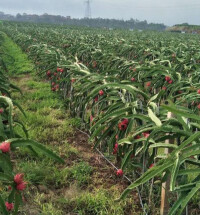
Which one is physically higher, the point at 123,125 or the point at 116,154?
the point at 123,125

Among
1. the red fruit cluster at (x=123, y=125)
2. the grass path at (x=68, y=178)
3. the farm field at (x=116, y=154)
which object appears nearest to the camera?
the farm field at (x=116, y=154)

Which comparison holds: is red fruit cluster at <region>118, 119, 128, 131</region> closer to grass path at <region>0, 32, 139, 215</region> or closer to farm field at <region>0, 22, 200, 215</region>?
farm field at <region>0, 22, 200, 215</region>

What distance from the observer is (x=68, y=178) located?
2.78m

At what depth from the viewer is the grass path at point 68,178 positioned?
2346 millimetres

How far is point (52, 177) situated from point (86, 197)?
17.7 inches

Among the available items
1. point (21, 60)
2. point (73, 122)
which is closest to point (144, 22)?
point (21, 60)

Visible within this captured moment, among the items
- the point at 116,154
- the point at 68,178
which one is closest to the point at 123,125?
the point at 116,154

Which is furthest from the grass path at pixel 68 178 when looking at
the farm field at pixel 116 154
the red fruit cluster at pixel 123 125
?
the red fruit cluster at pixel 123 125

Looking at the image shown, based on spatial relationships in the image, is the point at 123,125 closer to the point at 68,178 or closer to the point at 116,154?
the point at 116,154

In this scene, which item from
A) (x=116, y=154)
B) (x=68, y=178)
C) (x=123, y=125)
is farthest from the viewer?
(x=68, y=178)

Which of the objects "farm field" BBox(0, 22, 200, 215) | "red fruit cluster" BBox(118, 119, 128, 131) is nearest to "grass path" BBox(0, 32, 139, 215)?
"farm field" BBox(0, 22, 200, 215)

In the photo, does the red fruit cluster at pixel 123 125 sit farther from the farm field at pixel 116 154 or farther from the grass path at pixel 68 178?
the grass path at pixel 68 178

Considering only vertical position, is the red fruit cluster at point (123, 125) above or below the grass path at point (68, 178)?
above

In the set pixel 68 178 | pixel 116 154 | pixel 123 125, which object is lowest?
pixel 68 178
